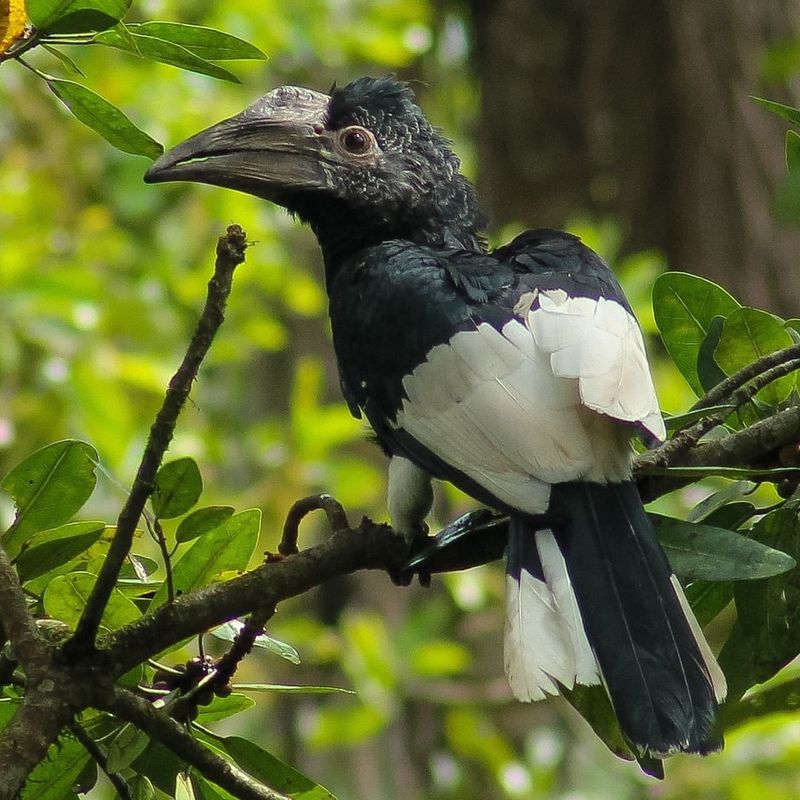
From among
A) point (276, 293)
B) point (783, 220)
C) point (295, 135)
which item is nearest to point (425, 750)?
point (276, 293)

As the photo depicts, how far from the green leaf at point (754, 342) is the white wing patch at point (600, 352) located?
144 mm

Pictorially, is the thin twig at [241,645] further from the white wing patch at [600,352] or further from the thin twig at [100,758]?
the white wing patch at [600,352]

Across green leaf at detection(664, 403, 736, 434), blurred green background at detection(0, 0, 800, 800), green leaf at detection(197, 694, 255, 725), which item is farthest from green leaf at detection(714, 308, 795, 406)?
blurred green background at detection(0, 0, 800, 800)

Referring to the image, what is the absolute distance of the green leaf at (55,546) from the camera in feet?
5.08

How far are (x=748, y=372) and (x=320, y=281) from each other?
5344mm

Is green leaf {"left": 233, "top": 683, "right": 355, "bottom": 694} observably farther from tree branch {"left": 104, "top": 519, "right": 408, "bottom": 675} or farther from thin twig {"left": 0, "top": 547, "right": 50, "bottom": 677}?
thin twig {"left": 0, "top": 547, "right": 50, "bottom": 677}

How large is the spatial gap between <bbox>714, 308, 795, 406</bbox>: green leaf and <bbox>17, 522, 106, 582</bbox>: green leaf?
85 centimetres

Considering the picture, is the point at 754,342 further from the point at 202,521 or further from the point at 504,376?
the point at 202,521

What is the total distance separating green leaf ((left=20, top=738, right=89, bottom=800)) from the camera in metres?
1.53

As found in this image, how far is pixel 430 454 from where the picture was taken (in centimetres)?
214

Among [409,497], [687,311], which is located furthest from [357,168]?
[687,311]

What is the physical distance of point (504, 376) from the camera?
2012 millimetres

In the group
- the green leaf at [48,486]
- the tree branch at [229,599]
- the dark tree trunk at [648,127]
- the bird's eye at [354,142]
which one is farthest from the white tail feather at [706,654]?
the dark tree trunk at [648,127]

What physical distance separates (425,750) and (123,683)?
4310mm
